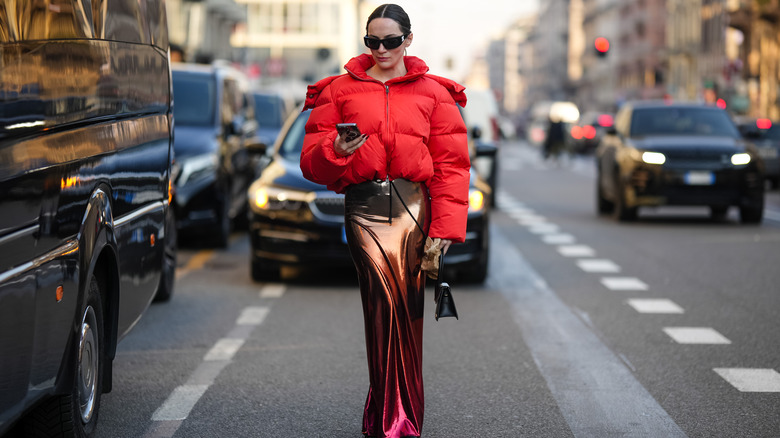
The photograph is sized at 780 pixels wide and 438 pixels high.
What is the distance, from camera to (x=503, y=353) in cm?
789

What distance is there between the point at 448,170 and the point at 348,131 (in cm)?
54

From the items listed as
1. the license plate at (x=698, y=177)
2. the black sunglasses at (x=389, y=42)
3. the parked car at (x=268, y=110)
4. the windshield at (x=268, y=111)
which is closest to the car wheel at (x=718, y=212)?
the license plate at (x=698, y=177)

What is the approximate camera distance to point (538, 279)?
11625mm

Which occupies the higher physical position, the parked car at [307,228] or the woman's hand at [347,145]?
the woman's hand at [347,145]

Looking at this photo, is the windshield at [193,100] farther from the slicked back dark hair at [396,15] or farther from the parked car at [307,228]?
the slicked back dark hair at [396,15]

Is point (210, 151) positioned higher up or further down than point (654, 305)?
higher up

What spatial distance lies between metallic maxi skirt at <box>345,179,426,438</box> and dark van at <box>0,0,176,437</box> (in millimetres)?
1066

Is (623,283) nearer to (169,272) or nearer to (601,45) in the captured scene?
(169,272)

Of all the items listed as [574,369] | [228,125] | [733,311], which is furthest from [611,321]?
[228,125]

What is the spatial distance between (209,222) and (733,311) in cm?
589

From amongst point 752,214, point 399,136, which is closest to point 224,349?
point 399,136

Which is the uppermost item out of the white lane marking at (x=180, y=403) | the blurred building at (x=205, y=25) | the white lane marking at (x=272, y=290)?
the blurred building at (x=205, y=25)

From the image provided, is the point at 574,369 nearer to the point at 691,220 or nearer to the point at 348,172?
the point at 348,172

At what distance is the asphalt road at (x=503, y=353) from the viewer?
19.9ft
